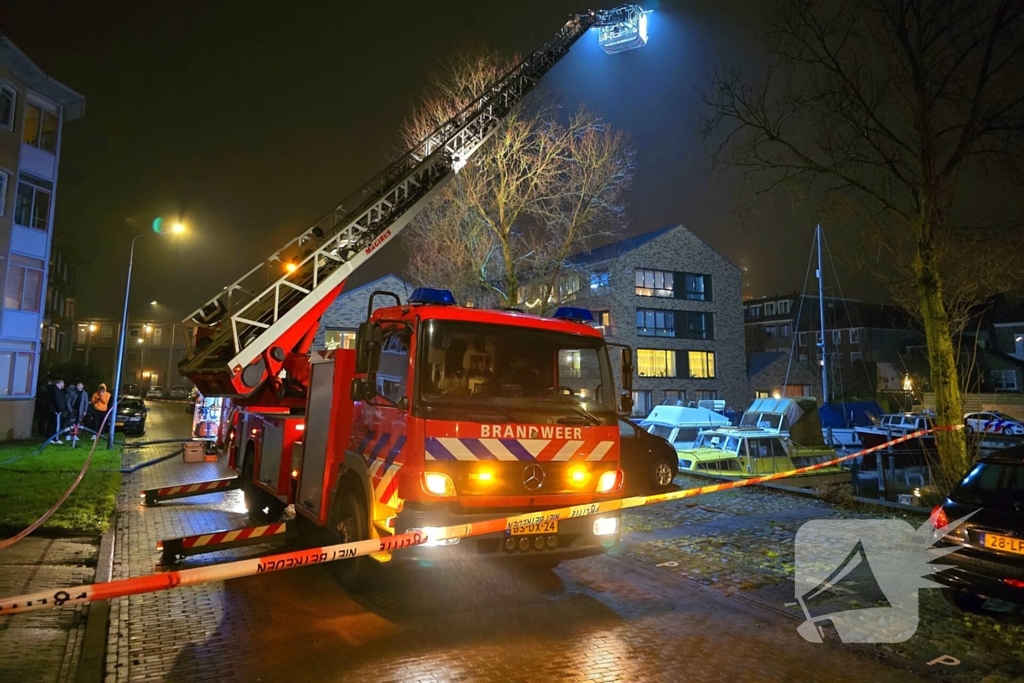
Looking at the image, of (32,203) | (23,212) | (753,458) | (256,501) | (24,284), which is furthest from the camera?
(32,203)

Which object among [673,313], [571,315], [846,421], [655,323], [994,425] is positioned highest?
[673,313]

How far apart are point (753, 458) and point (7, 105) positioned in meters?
26.2

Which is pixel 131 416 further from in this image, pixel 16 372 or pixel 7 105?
pixel 7 105

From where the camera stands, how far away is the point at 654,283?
43.8 metres

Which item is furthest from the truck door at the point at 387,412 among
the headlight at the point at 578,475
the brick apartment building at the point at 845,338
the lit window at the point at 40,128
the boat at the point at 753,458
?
the brick apartment building at the point at 845,338

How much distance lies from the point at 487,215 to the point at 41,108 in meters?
17.8

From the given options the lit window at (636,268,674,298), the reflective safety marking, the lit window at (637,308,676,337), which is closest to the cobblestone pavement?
the reflective safety marking

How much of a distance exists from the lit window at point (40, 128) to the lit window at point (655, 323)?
1280 inches

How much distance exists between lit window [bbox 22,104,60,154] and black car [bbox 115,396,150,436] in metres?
10.1

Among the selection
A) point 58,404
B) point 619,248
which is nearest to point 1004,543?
point 58,404

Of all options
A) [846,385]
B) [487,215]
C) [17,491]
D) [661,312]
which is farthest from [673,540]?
[846,385]

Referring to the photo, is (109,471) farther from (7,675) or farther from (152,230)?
(7,675)

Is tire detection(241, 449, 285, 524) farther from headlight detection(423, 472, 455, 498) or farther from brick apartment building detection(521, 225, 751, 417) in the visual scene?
brick apartment building detection(521, 225, 751, 417)

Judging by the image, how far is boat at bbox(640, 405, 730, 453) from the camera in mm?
17406
